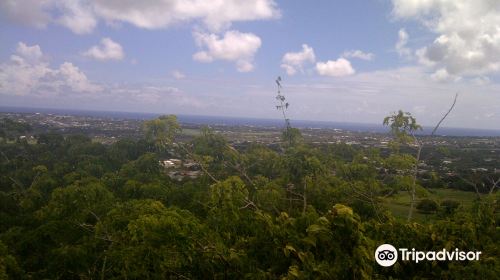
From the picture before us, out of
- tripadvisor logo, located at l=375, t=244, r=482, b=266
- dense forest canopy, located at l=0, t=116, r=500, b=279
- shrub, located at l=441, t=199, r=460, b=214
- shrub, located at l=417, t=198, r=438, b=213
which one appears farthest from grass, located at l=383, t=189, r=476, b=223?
tripadvisor logo, located at l=375, t=244, r=482, b=266

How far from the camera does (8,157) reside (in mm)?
61000

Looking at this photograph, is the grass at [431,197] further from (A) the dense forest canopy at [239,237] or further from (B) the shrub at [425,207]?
(A) the dense forest canopy at [239,237]

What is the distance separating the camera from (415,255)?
7.88 m

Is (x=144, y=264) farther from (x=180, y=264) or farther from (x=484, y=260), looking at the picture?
(x=484, y=260)

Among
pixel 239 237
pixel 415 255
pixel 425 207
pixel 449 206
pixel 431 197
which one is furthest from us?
pixel 425 207

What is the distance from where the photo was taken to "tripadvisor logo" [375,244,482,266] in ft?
25.1

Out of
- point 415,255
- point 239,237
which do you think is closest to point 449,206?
point 239,237

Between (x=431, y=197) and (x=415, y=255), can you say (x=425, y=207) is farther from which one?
(x=415, y=255)

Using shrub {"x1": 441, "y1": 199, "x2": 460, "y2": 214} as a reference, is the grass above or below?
below

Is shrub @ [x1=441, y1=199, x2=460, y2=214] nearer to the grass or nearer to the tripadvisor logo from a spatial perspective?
the grass

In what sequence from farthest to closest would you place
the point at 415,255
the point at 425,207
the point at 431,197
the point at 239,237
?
the point at 425,207
the point at 431,197
the point at 239,237
the point at 415,255

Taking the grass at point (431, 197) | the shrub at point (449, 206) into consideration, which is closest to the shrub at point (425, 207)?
the grass at point (431, 197)

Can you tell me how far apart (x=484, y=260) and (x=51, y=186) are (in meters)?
31.6

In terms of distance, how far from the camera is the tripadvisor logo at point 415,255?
765 cm
